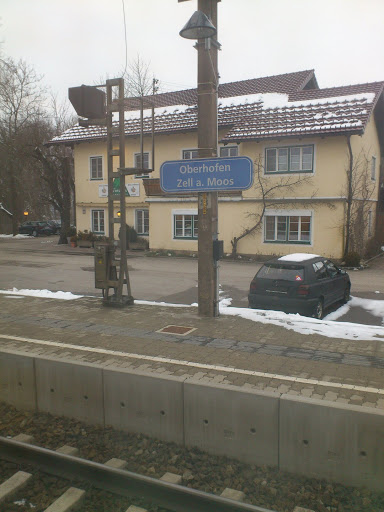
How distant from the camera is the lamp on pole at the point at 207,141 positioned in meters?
8.46

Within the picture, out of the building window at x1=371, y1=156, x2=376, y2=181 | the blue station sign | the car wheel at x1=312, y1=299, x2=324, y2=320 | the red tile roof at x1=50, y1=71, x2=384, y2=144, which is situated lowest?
the car wheel at x1=312, y1=299, x2=324, y2=320

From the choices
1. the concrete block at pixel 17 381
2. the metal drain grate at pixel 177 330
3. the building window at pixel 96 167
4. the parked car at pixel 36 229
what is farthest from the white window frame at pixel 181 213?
the parked car at pixel 36 229

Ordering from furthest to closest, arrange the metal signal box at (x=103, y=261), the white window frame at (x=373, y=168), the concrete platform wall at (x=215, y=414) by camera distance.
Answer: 1. the white window frame at (x=373, y=168)
2. the metal signal box at (x=103, y=261)
3. the concrete platform wall at (x=215, y=414)

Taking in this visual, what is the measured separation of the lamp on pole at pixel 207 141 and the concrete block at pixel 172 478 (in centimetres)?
475

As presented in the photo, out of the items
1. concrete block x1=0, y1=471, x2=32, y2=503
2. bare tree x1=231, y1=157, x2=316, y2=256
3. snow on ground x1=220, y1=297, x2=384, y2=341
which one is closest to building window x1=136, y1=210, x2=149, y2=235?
bare tree x1=231, y1=157, x2=316, y2=256

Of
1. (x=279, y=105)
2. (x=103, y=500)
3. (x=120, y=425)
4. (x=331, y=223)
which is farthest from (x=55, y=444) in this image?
(x=279, y=105)

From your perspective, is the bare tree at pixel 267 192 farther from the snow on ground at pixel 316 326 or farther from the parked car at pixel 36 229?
the parked car at pixel 36 229

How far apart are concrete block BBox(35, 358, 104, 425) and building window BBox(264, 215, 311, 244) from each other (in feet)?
57.9

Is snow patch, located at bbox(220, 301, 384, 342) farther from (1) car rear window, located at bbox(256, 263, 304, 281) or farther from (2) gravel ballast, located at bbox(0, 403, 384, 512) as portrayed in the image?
(2) gravel ballast, located at bbox(0, 403, 384, 512)

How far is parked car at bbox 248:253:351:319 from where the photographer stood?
33.4 feet

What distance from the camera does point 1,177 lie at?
43.9 m

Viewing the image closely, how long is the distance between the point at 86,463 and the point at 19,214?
152ft

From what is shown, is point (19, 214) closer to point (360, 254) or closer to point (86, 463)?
point (360, 254)

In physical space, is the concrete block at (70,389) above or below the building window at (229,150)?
below
